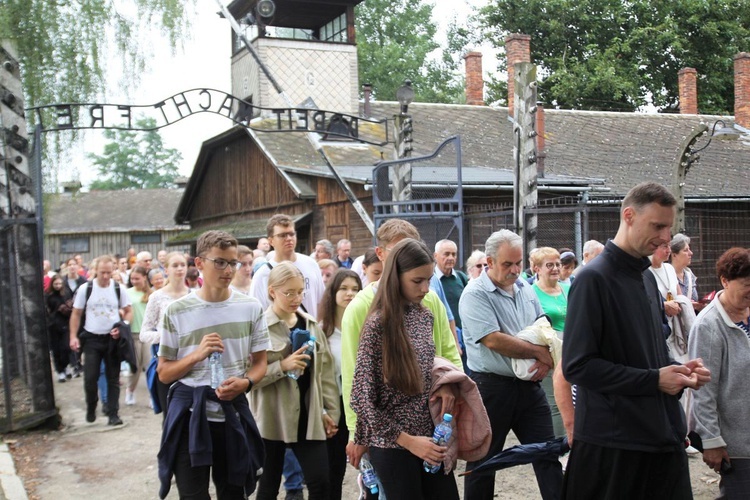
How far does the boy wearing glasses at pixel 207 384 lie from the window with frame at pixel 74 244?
137 feet

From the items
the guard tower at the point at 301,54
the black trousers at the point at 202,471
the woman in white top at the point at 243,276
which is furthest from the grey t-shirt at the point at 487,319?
the guard tower at the point at 301,54

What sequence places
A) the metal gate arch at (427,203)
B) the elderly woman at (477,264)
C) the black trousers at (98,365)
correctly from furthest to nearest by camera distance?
→ the metal gate arch at (427,203) → the black trousers at (98,365) → the elderly woman at (477,264)

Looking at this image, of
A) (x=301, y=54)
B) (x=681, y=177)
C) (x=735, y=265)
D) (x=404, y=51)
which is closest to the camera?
(x=735, y=265)

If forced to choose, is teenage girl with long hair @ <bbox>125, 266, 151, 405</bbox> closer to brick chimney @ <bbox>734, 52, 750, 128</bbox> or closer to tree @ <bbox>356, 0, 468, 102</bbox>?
brick chimney @ <bbox>734, 52, 750, 128</bbox>

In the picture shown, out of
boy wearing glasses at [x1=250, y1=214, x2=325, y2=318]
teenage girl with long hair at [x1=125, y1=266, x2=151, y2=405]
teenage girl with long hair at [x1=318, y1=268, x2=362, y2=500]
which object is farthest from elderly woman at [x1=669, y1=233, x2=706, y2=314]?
teenage girl with long hair at [x1=125, y1=266, x2=151, y2=405]

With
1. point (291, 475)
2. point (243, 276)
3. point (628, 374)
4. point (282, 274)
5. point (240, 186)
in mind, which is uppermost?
point (240, 186)

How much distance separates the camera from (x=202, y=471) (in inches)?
187

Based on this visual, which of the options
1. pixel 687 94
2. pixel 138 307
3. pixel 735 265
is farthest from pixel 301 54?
pixel 735 265

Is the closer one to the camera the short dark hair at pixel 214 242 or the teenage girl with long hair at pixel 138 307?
the short dark hair at pixel 214 242

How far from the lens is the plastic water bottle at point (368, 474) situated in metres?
4.13

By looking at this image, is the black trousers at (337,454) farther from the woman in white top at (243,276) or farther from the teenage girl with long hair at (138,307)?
the teenage girl with long hair at (138,307)

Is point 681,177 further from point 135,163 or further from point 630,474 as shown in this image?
point 135,163

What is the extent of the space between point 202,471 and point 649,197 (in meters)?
2.88

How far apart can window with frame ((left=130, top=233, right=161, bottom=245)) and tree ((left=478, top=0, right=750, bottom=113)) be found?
68.1 feet
